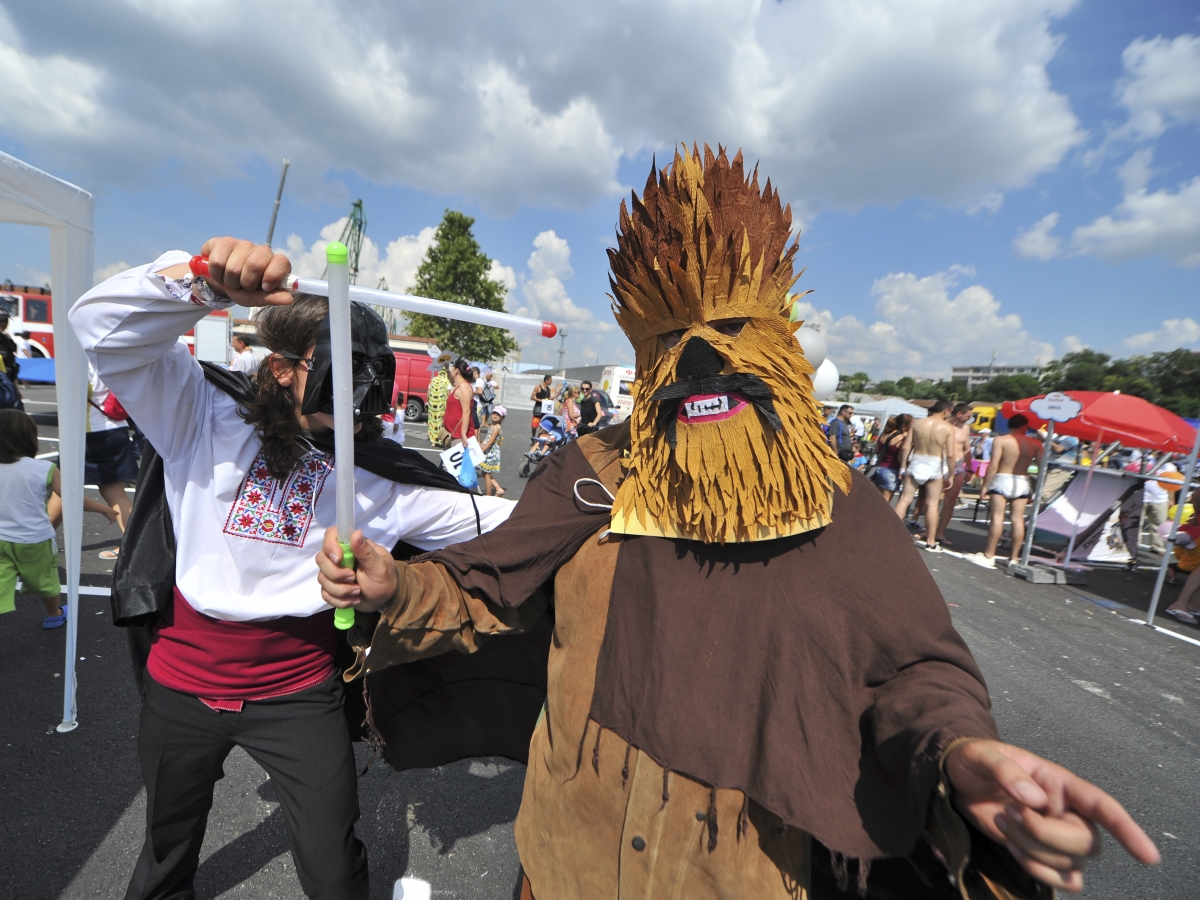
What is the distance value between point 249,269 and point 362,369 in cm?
38

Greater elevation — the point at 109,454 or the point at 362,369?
the point at 362,369

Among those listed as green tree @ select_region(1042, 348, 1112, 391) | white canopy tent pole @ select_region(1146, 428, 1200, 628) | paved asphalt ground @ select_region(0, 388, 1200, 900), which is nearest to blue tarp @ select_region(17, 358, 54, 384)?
paved asphalt ground @ select_region(0, 388, 1200, 900)

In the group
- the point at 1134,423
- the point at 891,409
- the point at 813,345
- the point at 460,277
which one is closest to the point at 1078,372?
the point at 891,409

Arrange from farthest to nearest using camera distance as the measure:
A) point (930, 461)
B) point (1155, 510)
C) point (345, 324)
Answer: point (1155, 510), point (930, 461), point (345, 324)

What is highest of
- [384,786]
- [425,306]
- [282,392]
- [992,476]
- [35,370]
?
[425,306]

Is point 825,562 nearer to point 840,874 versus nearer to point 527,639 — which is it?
point 840,874

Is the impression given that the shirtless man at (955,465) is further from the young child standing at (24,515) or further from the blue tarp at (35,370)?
the blue tarp at (35,370)

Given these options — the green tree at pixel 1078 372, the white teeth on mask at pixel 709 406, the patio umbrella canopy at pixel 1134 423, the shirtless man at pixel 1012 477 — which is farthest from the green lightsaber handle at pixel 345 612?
the green tree at pixel 1078 372

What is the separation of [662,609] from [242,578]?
1015 millimetres

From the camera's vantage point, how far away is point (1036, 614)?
5.65 metres

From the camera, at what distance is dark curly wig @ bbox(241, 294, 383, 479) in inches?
59.7

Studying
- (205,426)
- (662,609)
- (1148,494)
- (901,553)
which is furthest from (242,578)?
(1148,494)

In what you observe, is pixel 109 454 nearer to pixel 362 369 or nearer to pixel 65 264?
pixel 65 264

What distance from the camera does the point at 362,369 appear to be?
1505 millimetres
